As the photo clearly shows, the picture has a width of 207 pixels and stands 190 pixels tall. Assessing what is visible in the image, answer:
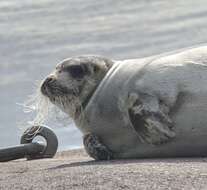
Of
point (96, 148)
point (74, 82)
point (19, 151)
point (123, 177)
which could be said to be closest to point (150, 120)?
point (96, 148)

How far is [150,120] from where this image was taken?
20.0 feet

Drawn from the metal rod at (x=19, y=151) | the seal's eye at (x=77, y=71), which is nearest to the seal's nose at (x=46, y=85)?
the seal's eye at (x=77, y=71)

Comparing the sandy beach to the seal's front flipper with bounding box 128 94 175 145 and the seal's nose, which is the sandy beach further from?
the seal's nose

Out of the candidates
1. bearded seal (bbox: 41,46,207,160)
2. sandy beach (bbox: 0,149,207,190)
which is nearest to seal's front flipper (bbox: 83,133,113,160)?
bearded seal (bbox: 41,46,207,160)

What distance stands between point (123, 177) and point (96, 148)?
1.61 m

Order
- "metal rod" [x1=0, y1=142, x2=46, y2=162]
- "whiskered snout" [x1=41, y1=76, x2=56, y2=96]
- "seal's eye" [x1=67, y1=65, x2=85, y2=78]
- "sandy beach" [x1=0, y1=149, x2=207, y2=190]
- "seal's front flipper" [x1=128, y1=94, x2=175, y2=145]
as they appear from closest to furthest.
Result: "sandy beach" [x1=0, y1=149, x2=207, y2=190] → "seal's front flipper" [x1=128, y1=94, x2=175, y2=145] → "whiskered snout" [x1=41, y1=76, x2=56, y2=96] → "seal's eye" [x1=67, y1=65, x2=85, y2=78] → "metal rod" [x1=0, y1=142, x2=46, y2=162]

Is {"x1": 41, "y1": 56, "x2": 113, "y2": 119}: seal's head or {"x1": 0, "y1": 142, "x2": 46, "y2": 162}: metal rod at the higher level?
{"x1": 41, "y1": 56, "x2": 113, "y2": 119}: seal's head

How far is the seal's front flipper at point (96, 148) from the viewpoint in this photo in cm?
655

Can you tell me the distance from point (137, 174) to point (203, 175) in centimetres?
38

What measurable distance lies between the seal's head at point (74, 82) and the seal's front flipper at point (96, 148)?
0.22m

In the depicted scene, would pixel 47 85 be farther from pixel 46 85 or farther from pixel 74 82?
pixel 74 82

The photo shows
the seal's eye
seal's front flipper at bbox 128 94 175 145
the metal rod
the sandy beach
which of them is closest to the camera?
the sandy beach

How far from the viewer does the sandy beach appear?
4727mm

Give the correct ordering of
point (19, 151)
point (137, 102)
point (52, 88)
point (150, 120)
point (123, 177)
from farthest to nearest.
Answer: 1. point (19, 151)
2. point (52, 88)
3. point (137, 102)
4. point (150, 120)
5. point (123, 177)
